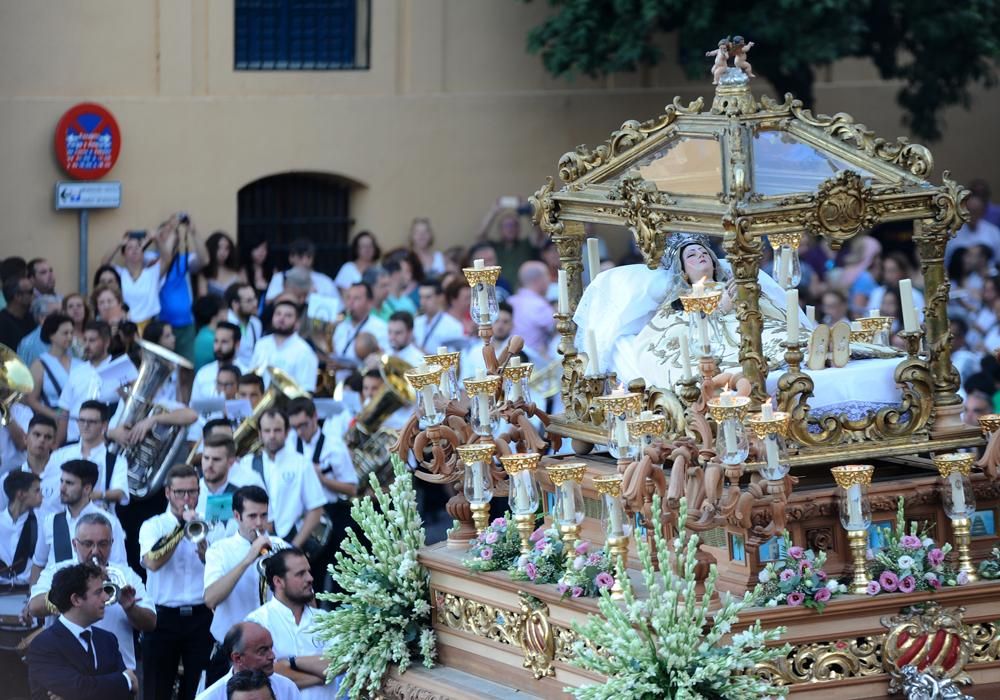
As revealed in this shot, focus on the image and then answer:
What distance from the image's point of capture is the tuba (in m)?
12.2

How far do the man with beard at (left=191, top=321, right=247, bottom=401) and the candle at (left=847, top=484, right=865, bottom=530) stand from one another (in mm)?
5578

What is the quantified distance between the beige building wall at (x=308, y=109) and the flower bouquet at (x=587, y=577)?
10279mm

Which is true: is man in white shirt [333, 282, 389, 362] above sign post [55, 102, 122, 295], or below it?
below

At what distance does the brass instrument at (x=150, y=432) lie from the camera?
37.6 feet

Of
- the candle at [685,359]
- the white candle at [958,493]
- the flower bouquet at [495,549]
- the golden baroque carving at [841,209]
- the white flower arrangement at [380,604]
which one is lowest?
the white flower arrangement at [380,604]

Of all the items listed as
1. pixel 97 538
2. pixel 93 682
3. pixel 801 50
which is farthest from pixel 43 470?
pixel 801 50

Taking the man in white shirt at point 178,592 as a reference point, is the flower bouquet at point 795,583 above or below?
above

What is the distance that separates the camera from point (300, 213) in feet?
62.6

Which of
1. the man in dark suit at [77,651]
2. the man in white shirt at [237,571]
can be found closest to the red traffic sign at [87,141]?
the man in white shirt at [237,571]

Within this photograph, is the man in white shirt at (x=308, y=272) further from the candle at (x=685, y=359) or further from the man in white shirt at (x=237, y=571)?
the candle at (x=685, y=359)

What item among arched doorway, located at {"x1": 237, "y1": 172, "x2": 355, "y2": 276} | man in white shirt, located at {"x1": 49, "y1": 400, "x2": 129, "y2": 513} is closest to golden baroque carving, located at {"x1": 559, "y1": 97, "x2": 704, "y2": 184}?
man in white shirt, located at {"x1": 49, "y1": 400, "x2": 129, "y2": 513}

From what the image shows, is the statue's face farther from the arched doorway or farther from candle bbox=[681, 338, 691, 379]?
the arched doorway

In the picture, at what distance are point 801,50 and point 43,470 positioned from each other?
9244 millimetres

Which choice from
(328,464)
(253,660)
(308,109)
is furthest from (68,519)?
(308,109)
